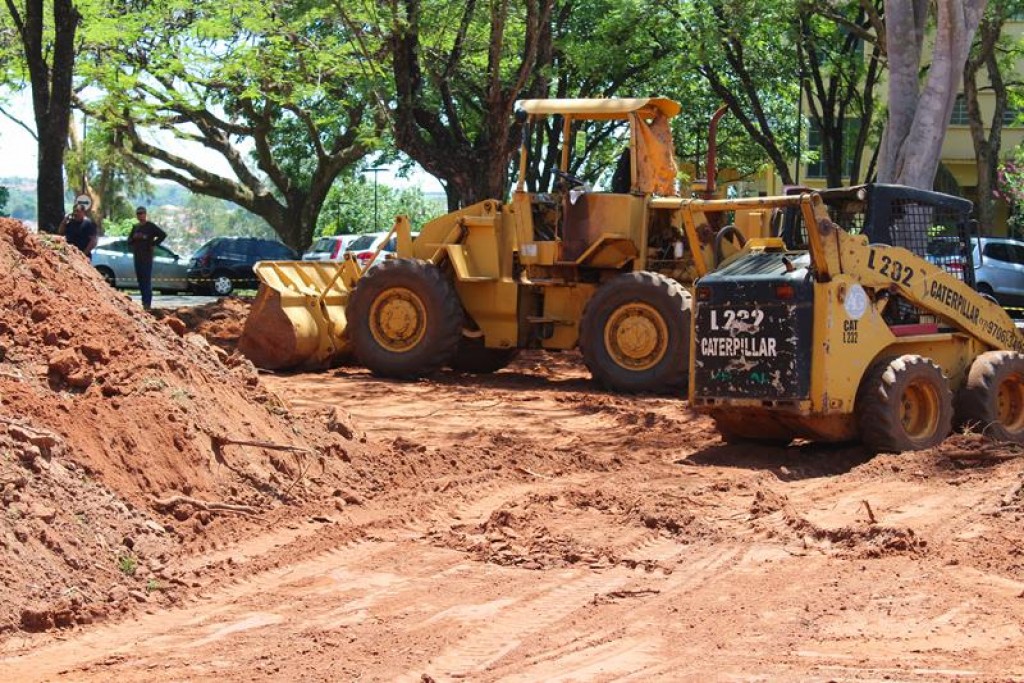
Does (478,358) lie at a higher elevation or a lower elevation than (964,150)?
lower

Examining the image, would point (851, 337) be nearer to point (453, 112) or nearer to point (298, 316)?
point (298, 316)

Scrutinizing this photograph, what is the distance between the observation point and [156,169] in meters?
41.1

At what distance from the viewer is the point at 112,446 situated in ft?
28.1

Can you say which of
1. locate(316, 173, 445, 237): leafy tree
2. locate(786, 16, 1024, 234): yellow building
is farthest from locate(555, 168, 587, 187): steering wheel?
locate(316, 173, 445, 237): leafy tree

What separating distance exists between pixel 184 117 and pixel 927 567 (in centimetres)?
3286

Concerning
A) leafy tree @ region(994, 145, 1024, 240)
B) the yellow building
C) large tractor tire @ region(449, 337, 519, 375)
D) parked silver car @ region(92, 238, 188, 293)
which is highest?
the yellow building

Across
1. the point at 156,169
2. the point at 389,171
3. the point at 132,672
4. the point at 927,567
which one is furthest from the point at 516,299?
the point at 389,171

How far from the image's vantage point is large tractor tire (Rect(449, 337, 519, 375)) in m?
17.9

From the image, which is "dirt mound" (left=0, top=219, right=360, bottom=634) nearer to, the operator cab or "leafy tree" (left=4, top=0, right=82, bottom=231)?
the operator cab

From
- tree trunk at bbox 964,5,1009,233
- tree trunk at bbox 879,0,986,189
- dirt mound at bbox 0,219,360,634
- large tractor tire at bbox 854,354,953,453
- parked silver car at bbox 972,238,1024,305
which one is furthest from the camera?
parked silver car at bbox 972,238,1024,305

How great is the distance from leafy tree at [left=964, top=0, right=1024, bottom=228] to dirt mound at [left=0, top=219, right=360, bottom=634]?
21544 millimetres

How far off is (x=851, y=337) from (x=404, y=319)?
23.3 ft

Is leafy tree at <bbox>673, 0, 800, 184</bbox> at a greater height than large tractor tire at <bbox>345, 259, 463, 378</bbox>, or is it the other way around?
leafy tree at <bbox>673, 0, 800, 184</bbox>

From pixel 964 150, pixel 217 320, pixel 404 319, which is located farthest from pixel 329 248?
pixel 964 150
